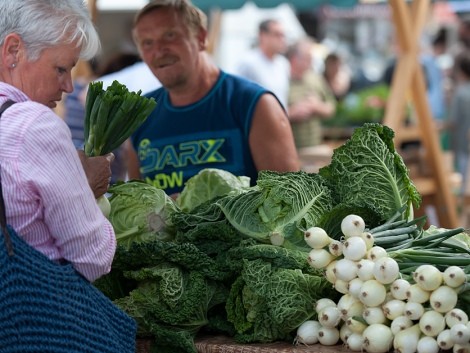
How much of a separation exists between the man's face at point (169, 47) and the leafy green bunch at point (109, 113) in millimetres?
1118

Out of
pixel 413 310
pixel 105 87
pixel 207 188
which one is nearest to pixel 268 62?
pixel 105 87

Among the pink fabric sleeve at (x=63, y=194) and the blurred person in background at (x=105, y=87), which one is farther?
the blurred person in background at (x=105, y=87)

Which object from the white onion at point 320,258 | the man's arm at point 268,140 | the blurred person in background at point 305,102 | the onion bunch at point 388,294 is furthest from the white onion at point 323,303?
the blurred person in background at point 305,102

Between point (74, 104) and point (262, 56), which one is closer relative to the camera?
point (74, 104)

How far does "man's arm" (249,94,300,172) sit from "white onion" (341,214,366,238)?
132 cm

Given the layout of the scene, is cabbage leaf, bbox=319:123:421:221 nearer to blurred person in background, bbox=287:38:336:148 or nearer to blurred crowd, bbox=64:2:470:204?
blurred crowd, bbox=64:2:470:204

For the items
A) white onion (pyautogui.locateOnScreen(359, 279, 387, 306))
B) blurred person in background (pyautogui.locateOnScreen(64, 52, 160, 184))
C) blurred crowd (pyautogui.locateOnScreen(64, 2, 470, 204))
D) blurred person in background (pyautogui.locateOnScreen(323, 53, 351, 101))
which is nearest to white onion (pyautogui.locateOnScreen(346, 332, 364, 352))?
white onion (pyautogui.locateOnScreen(359, 279, 387, 306))

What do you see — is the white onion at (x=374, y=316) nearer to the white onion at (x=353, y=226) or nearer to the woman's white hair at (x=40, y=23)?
the white onion at (x=353, y=226)

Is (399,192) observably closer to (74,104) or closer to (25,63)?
(25,63)

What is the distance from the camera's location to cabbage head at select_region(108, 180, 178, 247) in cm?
289

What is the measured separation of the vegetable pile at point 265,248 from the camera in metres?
2.51

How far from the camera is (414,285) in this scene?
90.7 inches

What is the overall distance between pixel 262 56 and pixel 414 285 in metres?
7.82

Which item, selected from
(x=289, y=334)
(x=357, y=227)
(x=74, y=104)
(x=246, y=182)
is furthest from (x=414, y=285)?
(x=74, y=104)
